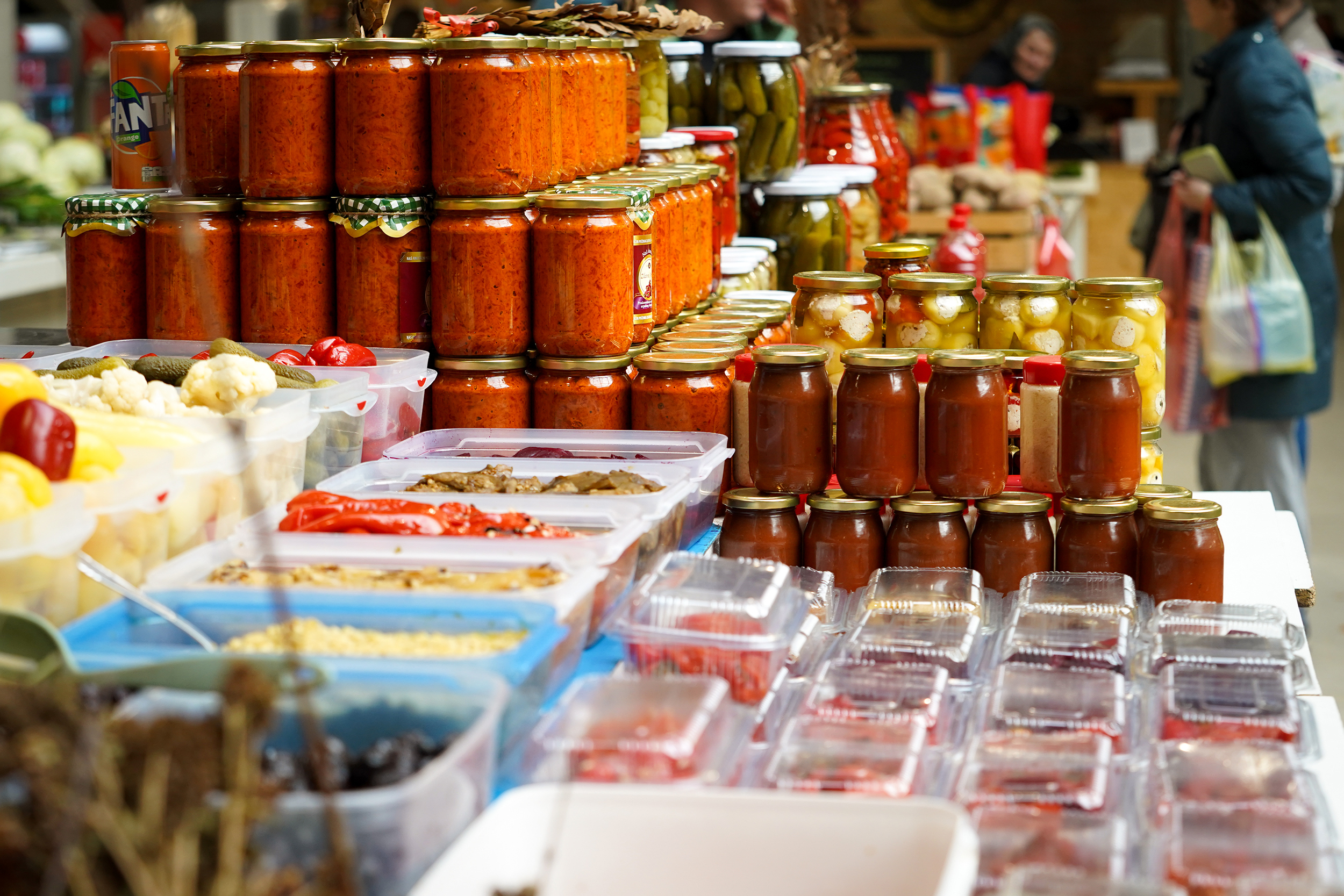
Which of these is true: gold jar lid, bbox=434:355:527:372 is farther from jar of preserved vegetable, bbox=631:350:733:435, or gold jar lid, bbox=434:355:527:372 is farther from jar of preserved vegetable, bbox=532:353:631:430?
jar of preserved vegetable, bbox=631:350:733:435

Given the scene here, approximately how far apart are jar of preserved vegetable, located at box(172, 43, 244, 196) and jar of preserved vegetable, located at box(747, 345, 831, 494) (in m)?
1.04

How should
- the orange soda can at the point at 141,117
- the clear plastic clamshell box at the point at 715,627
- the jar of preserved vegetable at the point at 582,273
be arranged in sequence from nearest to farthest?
the clear plastic clamshell box at the point at 715,627
the jar of preserved vegetable at the point at 582,273
the orange soda can at the point at 141,117

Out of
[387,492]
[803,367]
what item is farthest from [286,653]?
[803,367]

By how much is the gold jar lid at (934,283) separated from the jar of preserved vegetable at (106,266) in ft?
4.32

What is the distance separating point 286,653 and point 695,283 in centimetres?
164

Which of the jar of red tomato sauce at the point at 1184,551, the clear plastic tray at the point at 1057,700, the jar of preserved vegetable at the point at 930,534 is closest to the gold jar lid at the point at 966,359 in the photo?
the jar of preserved vegetable at the point at 930,534

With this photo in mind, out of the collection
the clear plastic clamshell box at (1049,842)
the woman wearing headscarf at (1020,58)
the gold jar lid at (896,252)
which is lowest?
the clear plastic clamshell box at (1049,842)

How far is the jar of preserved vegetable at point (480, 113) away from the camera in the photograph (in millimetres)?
2342

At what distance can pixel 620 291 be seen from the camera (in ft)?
7.96

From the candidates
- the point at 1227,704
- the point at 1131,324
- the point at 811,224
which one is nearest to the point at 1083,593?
the point at 1227,704

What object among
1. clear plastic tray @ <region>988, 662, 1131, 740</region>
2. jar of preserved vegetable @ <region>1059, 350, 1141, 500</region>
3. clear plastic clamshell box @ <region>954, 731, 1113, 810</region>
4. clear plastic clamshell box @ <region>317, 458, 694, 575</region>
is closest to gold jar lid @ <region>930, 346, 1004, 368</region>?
jar of preserved vegetable @ <region>1059, 350, 1141, 500</region>

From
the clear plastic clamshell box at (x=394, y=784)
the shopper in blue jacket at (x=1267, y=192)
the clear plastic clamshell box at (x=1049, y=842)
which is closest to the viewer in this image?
the clear plastic clamshell box at (x=394, y=784)

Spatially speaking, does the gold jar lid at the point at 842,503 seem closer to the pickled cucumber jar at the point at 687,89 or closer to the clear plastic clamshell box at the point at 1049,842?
the clear plastic clamshell box at the point at 1049,842

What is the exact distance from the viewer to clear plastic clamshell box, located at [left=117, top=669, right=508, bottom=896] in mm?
1155
